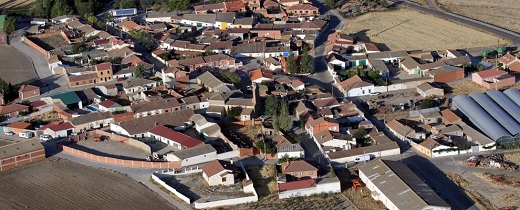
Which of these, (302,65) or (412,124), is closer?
(412,124)

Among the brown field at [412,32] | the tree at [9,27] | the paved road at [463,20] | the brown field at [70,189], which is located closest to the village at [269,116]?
the brown field at [70,189]

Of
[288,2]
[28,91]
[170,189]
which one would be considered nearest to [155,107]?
[28,91]

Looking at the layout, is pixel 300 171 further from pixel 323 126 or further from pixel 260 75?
pixel 260 75

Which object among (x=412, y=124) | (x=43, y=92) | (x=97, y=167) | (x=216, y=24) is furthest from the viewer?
(x=216, y=24)

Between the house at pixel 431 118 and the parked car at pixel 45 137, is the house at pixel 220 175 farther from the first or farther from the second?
the house at pixel 431 118

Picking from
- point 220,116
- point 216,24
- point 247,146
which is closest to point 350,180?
point 247,146

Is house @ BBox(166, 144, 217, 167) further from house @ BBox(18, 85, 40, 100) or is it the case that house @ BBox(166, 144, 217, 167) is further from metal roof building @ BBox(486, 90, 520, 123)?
metal roof building @ BBox(486, 90, 520, 123)

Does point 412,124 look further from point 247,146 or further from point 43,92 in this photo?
point 43,92

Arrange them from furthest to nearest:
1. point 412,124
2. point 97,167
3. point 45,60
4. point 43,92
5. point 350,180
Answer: point 45,60
point 43,92
point 412,124
point 97,167
point 350,180
